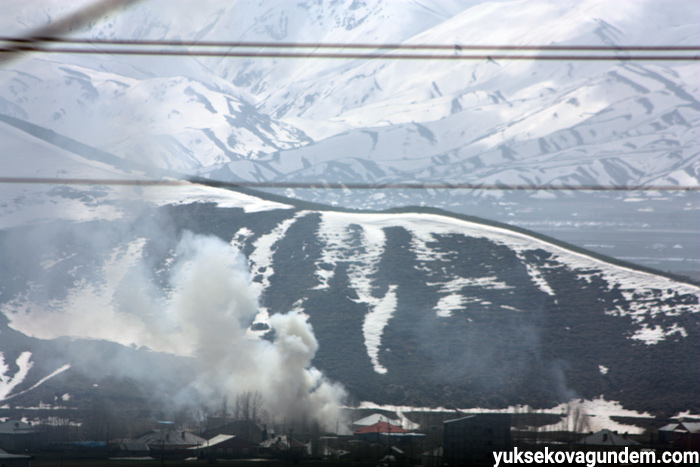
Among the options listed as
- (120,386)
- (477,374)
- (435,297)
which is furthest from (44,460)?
(435,297)

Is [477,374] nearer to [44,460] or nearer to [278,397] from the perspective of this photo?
[278,397]

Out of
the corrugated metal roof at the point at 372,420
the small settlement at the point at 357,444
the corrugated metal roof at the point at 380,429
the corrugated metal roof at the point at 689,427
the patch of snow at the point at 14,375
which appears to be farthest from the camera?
the patch of snow at the point at 14,375

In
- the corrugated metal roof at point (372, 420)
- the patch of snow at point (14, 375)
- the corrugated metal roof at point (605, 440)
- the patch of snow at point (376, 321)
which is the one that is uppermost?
the patch of snow at point (376, 321)

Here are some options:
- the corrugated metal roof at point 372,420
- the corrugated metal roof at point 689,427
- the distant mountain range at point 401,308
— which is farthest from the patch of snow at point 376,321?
the corrugated metal roof at point 689,427

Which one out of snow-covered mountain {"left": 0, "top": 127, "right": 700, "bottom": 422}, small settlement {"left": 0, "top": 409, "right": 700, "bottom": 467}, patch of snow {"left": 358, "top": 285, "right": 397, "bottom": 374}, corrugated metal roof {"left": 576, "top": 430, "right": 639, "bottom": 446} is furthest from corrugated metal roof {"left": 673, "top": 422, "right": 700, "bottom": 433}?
patch of snow {"left": 358, "top": 285, "right": 397, "bottom": 374}

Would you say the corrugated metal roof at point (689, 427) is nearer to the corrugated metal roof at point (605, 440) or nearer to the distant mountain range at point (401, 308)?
the corrugated metal roof at point (605, 440)

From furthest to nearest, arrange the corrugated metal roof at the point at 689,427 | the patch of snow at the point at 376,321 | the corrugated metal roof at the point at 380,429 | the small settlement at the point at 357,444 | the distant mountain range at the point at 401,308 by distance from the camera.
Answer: the patch of snow at the point at 376,321 < the distant mountain range at the point at 401,308 < the corrugated metal roof at the point at 380,429 < the corrugated metal roof at the point at 689,427 < the small settlement at the point at 357,444
